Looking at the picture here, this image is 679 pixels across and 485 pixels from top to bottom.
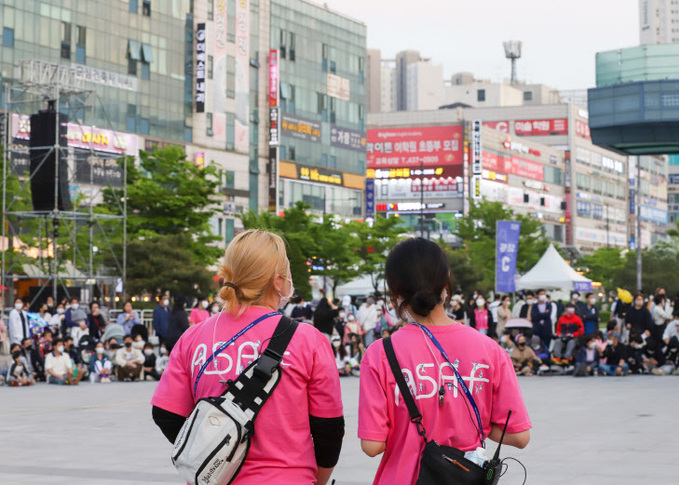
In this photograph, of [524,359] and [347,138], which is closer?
[524,359]

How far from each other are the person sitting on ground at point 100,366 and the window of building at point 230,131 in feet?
171

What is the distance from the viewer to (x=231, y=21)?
7262cm

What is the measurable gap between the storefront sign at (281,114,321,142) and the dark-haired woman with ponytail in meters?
78.0

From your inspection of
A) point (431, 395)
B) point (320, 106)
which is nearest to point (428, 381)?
point (431, 395)

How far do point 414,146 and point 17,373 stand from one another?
88.9 meters

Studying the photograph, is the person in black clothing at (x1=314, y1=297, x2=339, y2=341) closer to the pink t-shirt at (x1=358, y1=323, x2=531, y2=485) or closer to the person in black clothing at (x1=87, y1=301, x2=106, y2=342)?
the person in black clothing at (x1=87, y1=301, x2=106, y2=342)

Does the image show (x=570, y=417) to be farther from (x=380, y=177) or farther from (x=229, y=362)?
(x=380, y=177)

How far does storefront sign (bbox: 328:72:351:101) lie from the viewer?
88.2 metres

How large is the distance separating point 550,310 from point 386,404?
Answer: 20.9 meters

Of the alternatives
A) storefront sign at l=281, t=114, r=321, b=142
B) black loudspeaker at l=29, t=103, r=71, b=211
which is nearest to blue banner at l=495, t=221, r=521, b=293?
black loudspeaker at l=29, t=103, r=71, b=211

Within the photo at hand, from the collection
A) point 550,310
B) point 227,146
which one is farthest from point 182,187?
point 227,146

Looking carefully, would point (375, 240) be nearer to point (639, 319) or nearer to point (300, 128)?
point (300, 128)

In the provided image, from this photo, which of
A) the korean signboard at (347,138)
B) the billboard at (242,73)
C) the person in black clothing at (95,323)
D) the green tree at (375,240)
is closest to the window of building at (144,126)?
the billboard at (242,73)

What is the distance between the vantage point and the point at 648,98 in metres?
33.4
